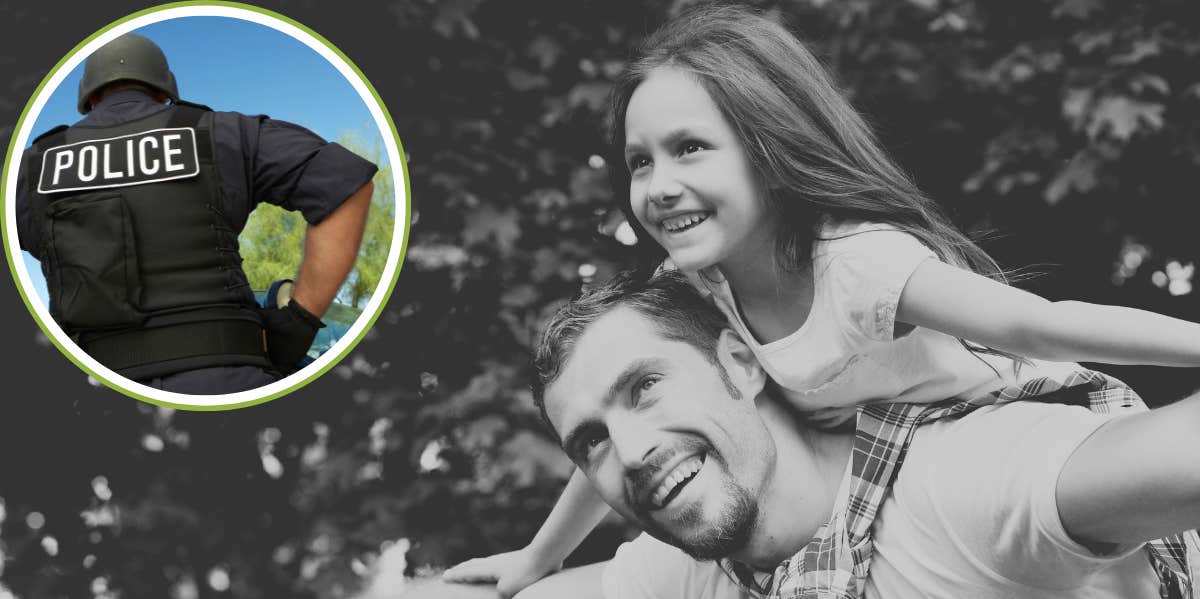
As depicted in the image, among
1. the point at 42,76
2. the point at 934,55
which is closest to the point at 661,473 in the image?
the point at 934,55

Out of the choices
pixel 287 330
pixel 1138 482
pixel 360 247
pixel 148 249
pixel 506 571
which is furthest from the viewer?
pixel 506 571

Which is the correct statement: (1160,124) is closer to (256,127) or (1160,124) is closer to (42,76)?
(256,127)

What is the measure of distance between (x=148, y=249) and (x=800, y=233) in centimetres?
220

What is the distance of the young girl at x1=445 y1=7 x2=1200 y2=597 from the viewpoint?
12.2 feet

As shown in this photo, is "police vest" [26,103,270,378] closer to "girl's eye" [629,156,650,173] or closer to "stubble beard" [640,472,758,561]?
"girl's eye" [629,156,650,173]

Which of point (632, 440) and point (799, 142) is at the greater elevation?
point (799, 142)

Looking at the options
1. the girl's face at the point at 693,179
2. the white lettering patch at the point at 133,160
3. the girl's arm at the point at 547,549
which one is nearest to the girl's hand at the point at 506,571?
the girl's arm at the point at 547,549

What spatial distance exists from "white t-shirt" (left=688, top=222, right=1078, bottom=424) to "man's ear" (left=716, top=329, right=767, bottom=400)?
138 mm

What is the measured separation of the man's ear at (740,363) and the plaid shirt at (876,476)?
37 centimetres

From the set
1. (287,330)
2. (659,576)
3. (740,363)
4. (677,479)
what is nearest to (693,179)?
(740,363)

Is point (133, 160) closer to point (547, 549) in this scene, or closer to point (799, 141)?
point (547, 549)

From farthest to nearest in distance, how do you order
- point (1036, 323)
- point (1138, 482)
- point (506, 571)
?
1. point (506, 571)
2. point (1036, 323)
3. point (1138, 482)

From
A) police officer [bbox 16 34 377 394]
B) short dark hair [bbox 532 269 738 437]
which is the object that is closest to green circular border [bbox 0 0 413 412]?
police officer [bbox 16 34 377 394]

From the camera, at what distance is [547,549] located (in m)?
4.29
